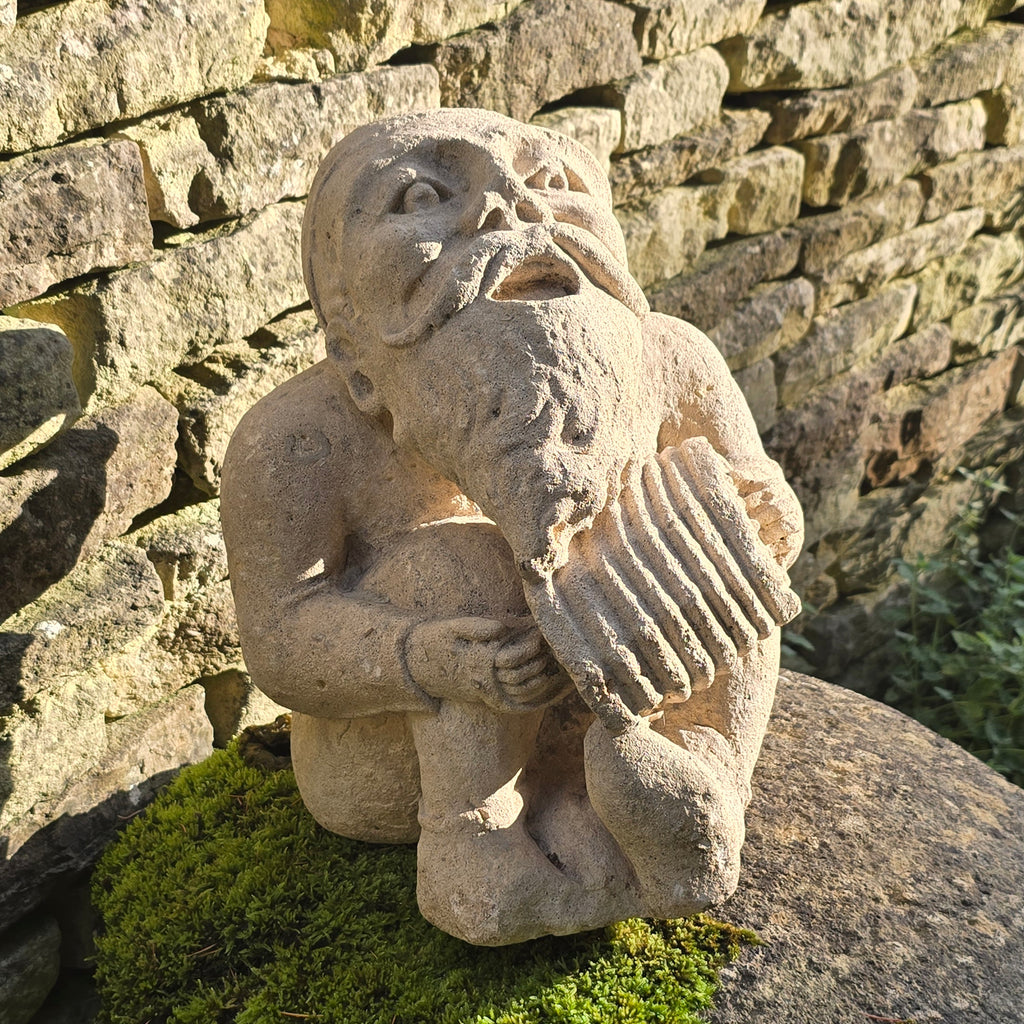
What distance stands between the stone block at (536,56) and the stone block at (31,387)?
3.45 feet

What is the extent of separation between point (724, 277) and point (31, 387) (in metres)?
2.00

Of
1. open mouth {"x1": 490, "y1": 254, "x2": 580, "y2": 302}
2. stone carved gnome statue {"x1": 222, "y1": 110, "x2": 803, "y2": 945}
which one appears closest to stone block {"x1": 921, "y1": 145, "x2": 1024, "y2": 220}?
stone carved gnome statue {"x1": 222, "y1": 110, "x2": 803, "y2": 945}

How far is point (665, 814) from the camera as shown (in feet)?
5.02

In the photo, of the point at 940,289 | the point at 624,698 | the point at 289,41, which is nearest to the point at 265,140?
the point at 289,41

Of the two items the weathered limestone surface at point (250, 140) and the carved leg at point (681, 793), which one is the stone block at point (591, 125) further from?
the carved leg at point (681, 793)

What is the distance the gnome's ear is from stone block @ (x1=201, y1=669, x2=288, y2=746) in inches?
36.6

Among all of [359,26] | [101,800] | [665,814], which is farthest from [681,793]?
[359,26]

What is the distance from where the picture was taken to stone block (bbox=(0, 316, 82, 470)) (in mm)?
1802

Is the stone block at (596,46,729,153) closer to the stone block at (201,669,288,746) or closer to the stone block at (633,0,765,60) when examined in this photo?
the stone block at (633,0,765,60)

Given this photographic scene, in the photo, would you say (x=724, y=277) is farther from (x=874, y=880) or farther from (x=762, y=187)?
(x=874, y=880)

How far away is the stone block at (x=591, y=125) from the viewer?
264 cm

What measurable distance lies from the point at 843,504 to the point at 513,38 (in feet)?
6.56

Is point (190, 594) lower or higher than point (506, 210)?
lower

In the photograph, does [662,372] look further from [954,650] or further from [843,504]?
[954,650]
